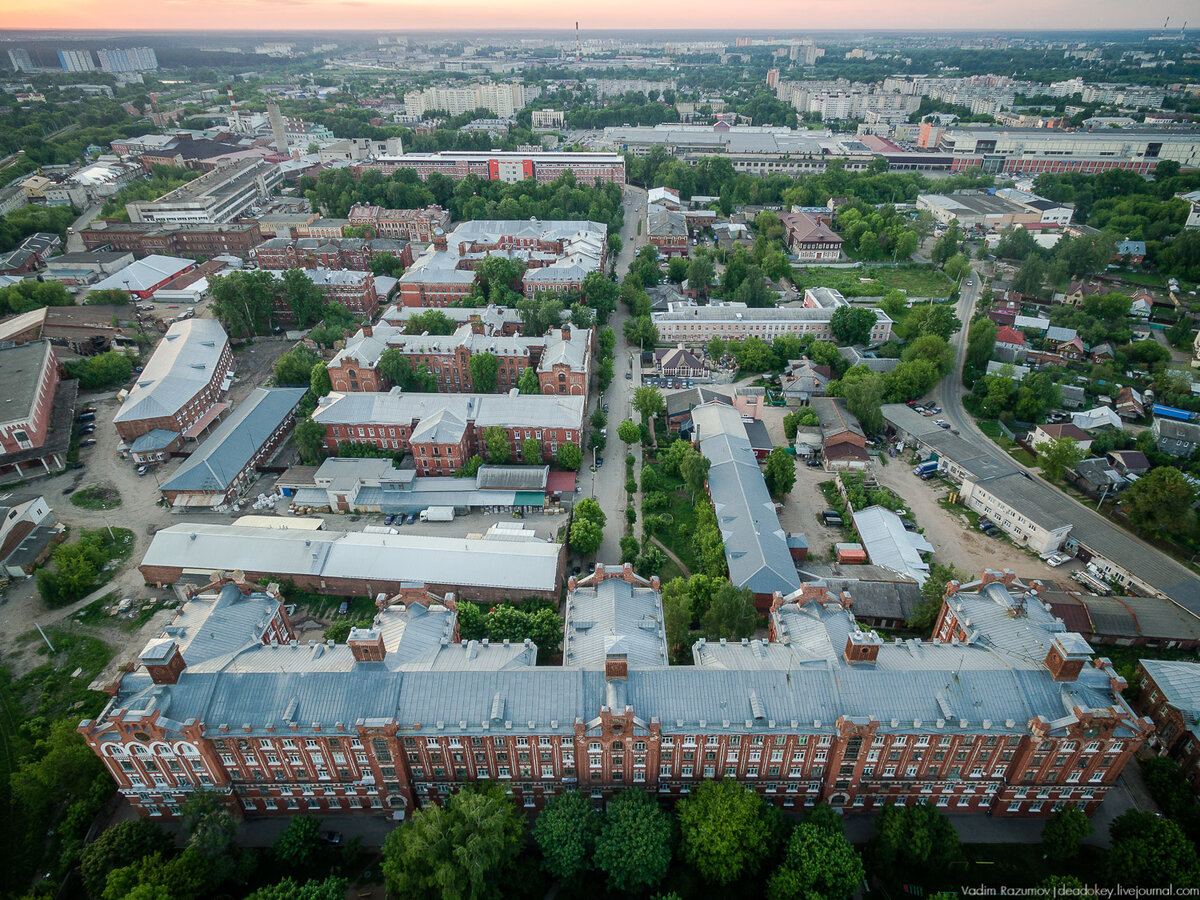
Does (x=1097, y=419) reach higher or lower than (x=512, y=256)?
lower

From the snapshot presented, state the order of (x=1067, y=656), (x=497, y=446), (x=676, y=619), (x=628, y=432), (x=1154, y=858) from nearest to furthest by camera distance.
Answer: (x=1154, y=858), (x=1067, y=656), (x=676, y=619), (x=497, y=446), (x=628, y=432)

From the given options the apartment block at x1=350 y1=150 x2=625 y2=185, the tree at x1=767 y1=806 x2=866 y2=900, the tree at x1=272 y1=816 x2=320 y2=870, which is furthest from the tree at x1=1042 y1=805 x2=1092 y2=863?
the apartment block at x1=350 y1=150 x2=625 y2=185

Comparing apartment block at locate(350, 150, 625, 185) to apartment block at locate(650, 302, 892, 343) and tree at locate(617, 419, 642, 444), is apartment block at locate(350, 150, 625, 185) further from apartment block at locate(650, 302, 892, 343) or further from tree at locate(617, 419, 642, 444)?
tree at locate(617, 419, 642, 444)

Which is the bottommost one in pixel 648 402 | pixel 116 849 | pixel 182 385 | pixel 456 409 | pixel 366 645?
pixel 116 849

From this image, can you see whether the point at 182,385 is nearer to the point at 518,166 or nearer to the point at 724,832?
the point at 724,832

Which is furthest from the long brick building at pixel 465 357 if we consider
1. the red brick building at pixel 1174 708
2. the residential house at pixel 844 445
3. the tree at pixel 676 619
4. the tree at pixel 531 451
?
the red brick building at pixel 1174 708

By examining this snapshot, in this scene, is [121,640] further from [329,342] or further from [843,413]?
[843,413]

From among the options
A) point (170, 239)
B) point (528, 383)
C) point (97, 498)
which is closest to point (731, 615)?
point (528, 383)
